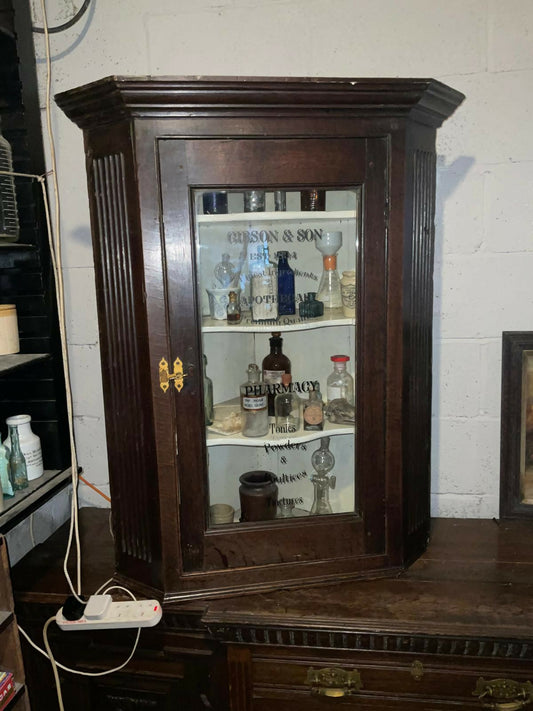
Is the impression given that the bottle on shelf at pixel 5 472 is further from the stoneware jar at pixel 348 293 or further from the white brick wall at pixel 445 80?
the stoneware jar at pixel 348 293

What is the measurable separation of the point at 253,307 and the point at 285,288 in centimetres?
9

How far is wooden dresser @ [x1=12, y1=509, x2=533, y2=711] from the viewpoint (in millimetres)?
1177

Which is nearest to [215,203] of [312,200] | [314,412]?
[312,200]

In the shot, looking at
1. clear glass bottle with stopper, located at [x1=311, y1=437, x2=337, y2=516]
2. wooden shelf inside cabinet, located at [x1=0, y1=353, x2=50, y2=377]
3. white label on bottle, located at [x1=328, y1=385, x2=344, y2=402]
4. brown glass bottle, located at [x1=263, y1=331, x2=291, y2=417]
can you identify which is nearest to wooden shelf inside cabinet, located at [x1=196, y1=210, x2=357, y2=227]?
brown glass bottle, located at [x1=263, y1=331, x2=291, y2=417]

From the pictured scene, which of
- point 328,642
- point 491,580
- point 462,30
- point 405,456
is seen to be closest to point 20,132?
point 462,30

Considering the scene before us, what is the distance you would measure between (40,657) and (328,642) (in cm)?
71

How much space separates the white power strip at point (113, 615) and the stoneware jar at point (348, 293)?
0.76 metres

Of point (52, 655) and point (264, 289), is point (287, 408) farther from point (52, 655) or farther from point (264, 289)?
point (52, 655)

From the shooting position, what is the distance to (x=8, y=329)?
1.45m

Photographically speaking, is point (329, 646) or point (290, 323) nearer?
point (329, 646)

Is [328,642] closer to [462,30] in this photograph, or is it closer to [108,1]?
[462,30]

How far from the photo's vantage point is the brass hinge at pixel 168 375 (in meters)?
1.18

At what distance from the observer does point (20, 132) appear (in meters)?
1.48

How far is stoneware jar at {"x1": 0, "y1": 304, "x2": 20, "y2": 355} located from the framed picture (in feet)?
4.18
